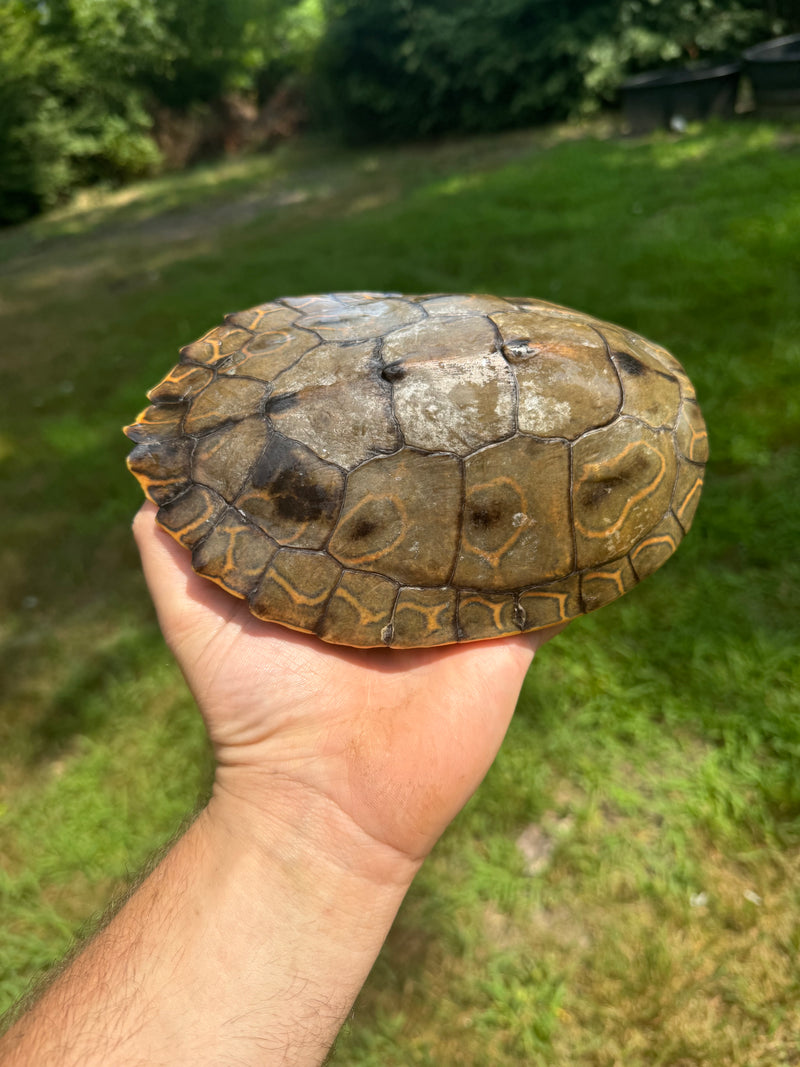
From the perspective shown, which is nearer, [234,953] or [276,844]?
[234,953]

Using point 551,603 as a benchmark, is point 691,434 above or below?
above

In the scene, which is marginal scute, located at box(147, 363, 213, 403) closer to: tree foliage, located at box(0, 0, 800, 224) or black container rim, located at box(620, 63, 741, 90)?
black container rim, located at box(620, 63, 741, 90)

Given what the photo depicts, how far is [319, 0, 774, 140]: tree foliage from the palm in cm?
1454

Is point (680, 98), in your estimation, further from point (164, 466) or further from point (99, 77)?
point (99, 77)

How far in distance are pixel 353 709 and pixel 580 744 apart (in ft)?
5.36

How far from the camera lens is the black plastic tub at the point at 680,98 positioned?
1073cm

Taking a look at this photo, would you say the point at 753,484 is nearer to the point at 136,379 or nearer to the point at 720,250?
the point at 720,250

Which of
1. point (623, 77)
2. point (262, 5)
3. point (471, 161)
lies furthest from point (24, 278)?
point (262, 5)

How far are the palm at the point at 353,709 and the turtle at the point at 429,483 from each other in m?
0.16

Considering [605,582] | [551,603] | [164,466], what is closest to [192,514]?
[164,466]

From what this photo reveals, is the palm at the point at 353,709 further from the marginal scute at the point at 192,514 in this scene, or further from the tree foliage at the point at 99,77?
the tree foliage at the point at 99,77

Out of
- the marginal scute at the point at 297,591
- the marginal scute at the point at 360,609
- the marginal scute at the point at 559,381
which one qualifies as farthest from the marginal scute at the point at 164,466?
the marginal scute at the point at 559,381

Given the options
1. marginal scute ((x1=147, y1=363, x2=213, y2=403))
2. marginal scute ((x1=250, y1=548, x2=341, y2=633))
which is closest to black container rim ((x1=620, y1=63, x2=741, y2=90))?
marginal scute ((x1=147, y1=363, x2=213, y2=403))

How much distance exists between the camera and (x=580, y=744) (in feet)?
11.6
